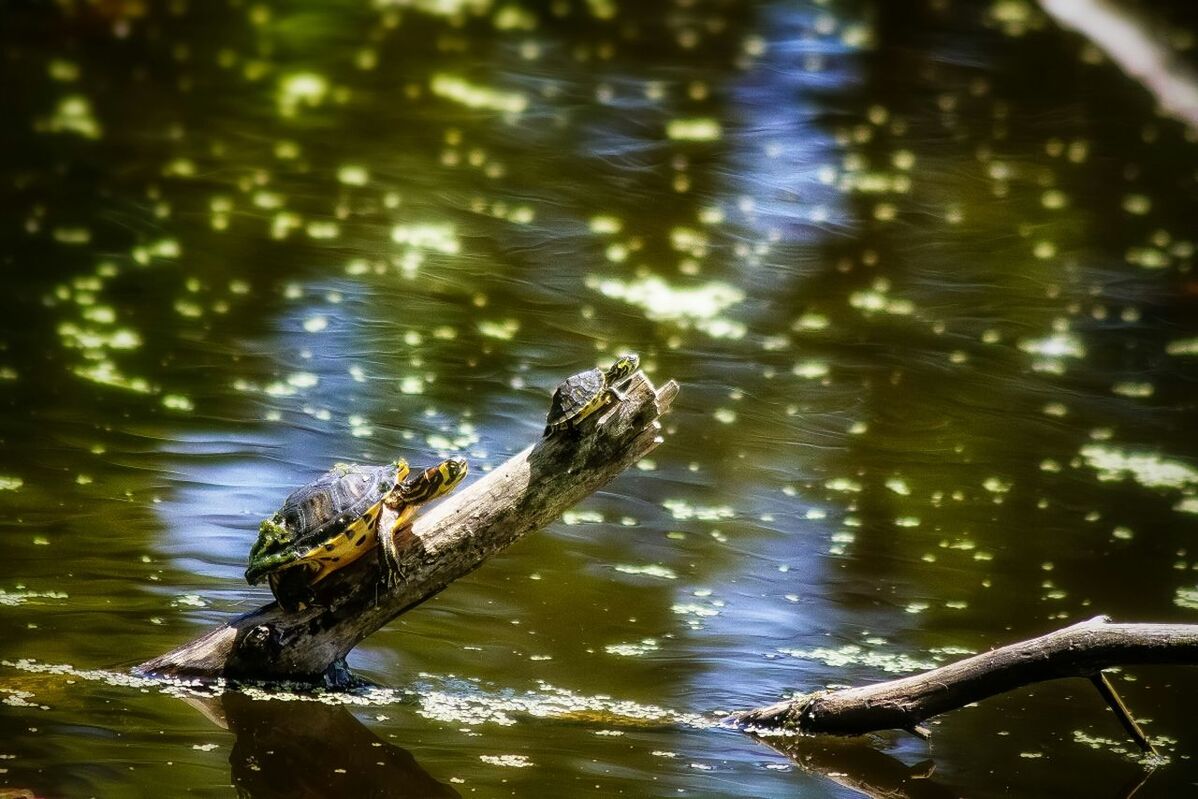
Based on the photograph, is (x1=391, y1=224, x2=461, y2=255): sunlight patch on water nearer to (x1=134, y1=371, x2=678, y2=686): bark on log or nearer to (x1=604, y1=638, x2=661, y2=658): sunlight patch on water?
(x1=604, y1=638, x2=661, y2=658): sunlight patch on water

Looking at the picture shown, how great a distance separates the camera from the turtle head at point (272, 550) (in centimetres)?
300

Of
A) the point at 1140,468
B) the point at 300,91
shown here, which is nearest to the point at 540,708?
the point at 1140,468

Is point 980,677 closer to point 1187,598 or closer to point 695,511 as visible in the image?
point 1187,598

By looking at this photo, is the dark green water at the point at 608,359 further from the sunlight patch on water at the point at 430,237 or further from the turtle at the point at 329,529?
the turtle at the point at 329,529

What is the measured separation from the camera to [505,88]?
9.57 metres

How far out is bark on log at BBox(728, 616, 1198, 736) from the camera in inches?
109

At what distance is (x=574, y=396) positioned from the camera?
9.84ft

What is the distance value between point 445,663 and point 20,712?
104cm

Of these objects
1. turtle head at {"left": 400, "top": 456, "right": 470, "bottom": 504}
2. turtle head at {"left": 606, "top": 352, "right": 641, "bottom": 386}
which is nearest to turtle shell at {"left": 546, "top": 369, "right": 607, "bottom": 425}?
turtle head at {"left": 606, "top": 352, "right": 641, "bottom": 386}

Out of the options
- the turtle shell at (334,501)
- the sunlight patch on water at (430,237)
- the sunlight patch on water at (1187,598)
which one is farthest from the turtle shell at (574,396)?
the sunlight patch on water at (430,237)

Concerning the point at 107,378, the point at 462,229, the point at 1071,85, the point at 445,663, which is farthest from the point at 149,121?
the point at 1071,85

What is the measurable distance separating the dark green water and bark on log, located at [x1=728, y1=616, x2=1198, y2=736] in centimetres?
12

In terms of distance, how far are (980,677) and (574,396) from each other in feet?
3.49

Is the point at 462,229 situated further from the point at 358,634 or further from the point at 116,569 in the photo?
the point at 358,634
